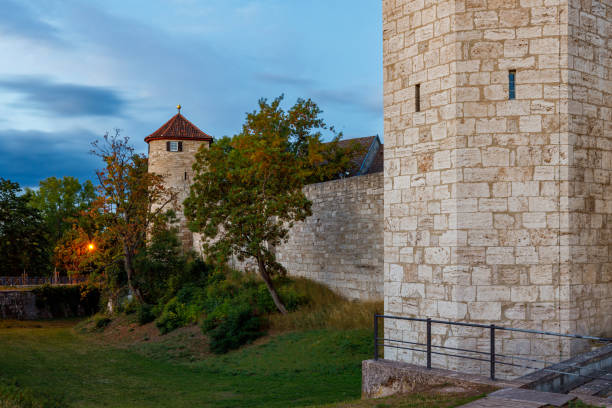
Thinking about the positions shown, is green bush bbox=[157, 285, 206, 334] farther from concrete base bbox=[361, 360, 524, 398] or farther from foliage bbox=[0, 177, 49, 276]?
foliage bbox=[0, 177, 49, 276]

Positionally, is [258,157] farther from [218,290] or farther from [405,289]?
[405,289]

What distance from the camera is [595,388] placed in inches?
281

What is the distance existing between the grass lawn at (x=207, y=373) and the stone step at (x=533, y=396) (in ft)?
11.4

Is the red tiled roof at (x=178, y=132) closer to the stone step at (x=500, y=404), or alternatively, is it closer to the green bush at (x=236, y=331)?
the green bush at (x=236, y=331)

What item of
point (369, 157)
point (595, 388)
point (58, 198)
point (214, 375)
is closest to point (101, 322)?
point (214, 375)

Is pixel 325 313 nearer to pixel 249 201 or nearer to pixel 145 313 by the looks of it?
pixel 249 201

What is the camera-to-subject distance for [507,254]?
8367 millimetres

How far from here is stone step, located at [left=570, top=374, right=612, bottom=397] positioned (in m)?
6.94

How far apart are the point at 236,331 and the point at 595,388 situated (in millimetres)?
11756

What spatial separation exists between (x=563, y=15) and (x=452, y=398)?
556 centimetres

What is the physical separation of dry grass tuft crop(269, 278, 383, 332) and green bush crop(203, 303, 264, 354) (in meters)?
0.58

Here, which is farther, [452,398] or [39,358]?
[39,358]

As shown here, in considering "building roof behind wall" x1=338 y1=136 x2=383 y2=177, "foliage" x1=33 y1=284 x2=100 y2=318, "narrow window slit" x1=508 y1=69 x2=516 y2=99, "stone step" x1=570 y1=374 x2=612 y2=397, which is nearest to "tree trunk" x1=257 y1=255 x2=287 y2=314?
"narrow window slit" x1=508 y1=69 x2=516 y2=99

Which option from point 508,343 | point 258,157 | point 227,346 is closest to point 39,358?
point 227,346
